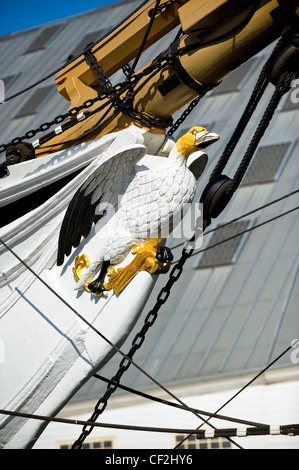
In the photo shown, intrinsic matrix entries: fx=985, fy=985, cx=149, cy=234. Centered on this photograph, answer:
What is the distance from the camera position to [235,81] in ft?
60.0

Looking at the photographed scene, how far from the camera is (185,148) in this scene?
7.18 m

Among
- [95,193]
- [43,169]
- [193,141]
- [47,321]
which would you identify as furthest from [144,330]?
[43,169]

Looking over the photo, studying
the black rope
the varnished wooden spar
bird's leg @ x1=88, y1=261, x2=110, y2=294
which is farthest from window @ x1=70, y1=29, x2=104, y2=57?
the black rope

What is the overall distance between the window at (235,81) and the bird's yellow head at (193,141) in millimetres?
10952

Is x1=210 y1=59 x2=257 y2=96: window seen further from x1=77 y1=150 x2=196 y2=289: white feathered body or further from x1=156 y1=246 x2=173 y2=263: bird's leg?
x1=156 y1=246 x2=173 y2=263: bird's leg

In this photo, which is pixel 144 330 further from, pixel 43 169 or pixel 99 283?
pixel 43 169

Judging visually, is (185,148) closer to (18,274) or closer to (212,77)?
(212,77)

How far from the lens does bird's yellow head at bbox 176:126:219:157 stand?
7168 mm

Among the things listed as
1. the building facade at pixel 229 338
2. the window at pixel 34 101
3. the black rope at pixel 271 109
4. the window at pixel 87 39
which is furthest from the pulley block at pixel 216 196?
the window at pixel 87 39

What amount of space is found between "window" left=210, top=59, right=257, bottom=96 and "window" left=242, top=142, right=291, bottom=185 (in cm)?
231

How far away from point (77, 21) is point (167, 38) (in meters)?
4.35

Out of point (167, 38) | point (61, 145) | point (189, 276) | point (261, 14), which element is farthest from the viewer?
point (167, 38)

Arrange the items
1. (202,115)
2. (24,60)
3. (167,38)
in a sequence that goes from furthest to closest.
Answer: (24,60) < (167,38) < (202,115)
